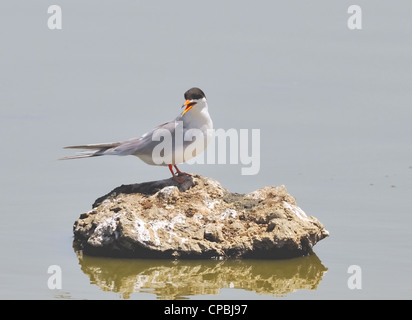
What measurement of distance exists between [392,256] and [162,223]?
6.55 feet

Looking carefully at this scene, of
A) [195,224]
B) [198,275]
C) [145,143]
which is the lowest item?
[198,275]

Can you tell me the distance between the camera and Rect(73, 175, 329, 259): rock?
30.6ft

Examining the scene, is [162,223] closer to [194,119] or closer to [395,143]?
[194,119]

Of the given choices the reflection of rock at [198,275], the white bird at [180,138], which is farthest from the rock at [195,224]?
the white bird at [180,138]

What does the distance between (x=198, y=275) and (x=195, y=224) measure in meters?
0.68

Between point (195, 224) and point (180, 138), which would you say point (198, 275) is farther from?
point (180, 138)

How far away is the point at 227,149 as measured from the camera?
12492mm

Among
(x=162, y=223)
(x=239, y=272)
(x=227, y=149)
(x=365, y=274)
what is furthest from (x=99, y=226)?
(x=227, y=149)

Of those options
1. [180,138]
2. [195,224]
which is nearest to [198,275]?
[195,224]

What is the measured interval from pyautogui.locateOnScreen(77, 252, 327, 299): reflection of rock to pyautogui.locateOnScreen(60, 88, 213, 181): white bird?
111cm

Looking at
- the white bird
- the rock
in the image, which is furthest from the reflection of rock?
the white bird

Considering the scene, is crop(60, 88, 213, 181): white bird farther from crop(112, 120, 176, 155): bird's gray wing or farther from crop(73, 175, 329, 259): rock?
crop(73, 175, 329, 259): rock

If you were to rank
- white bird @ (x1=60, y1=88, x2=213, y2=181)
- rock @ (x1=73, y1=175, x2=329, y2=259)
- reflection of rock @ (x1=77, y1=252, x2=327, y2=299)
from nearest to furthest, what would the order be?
reflection of rock @ (x1=77, y1=252, x2=327, y2=299), rock @ (x1=73, y1=175, x2=329, y2=259), white bird @ (x1=60, y1=88, x2=213, y2=181)

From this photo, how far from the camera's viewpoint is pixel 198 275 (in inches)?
354
